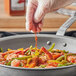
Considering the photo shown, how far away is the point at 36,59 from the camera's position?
1.14 meters

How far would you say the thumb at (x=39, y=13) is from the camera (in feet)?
3.82

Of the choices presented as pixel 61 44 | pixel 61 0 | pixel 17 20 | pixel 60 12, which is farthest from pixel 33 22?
pixel 60 12

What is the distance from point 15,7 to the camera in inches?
97.0

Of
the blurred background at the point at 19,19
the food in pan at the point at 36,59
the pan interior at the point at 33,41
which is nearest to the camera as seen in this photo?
the food in pan at the point at 36,59

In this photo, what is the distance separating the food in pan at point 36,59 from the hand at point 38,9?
132mm

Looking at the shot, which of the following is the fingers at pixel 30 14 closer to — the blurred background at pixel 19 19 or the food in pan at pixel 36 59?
the food in pan at pixel 36 59

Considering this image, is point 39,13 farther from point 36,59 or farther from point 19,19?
point 19,19

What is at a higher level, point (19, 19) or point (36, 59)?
point (19, 19)

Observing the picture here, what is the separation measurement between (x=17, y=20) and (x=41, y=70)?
5.21ft

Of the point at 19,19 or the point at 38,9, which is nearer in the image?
the point at 38,9

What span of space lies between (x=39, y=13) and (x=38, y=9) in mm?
19

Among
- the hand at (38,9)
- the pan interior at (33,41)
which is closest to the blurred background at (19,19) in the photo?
the pan interior at (33,41)

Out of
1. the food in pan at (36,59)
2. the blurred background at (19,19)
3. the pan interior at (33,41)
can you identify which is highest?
the blurred background at (19,19)

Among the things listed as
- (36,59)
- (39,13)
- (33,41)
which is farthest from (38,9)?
(33,41)
